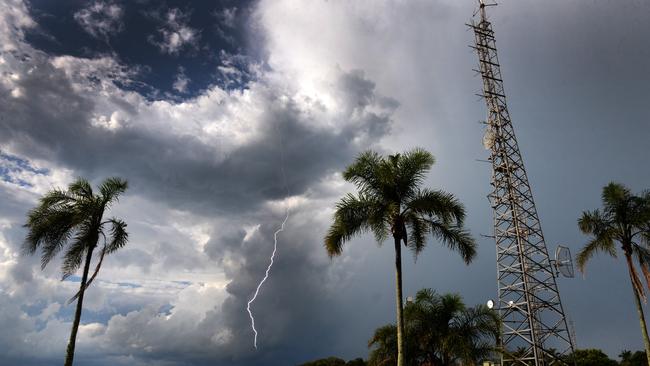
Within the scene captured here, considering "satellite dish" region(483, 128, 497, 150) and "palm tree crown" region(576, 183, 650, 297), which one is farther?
"satellite dish" region(483, 128, 497, 150)

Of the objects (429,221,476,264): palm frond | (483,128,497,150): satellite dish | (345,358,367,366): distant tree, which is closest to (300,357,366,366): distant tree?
(345,358,367,366): distant tree

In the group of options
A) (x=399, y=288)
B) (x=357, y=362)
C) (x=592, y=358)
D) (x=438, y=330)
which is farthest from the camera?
(x=357, y=362)

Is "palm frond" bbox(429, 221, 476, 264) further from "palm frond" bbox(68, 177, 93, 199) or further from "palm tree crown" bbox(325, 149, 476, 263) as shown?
"palm frond" bbox(68, 177, 93, 199)

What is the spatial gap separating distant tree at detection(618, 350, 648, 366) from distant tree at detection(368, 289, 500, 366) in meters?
45.0

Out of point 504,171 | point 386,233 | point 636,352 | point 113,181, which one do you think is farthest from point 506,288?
point 636,352

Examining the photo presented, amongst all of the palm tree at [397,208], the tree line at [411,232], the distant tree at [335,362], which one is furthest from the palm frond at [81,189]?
the distant tree at [335,362]

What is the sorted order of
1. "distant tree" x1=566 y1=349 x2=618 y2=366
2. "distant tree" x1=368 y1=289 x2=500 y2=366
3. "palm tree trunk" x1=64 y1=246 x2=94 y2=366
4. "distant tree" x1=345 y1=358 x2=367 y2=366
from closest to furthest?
1. "palm tree trunk" x1=64 y1=246 x2=94 y2=366
2. "distant tree" x1=368 y1=289 x2=500 y2=366
3. "distant tree" x1=566 y1=349 x2=618 y2=366
4. "distant tree" x1=345 y1=358 x2=367 y2=366

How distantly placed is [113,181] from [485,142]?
3773cm

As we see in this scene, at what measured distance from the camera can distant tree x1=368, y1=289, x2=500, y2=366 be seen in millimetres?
29281

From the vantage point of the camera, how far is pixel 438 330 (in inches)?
1171

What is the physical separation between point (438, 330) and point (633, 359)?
53521mm

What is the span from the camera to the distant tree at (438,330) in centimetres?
2928

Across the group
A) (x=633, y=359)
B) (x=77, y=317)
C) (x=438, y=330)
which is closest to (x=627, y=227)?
(x=438, y=330)

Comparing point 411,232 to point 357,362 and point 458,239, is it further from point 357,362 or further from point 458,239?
point 357,362
